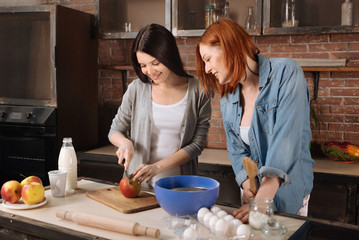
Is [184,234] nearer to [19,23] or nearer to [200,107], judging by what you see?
[200,107]

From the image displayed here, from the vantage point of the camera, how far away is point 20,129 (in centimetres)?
301

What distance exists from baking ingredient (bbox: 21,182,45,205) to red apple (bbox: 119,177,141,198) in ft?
0.99

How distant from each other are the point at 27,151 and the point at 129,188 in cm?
185

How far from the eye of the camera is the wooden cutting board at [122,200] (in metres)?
1.36

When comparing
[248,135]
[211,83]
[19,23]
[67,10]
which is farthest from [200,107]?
[19,23]

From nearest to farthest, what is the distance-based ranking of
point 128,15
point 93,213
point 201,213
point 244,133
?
point 201,213
point 93,213
point 244,133
point 128,15

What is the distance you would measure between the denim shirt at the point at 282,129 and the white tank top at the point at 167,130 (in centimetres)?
43

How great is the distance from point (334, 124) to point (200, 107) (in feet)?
4.54

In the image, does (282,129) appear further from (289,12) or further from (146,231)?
(289,12)

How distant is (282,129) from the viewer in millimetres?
1335

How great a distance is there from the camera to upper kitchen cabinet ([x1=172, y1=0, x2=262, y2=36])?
2926 mm

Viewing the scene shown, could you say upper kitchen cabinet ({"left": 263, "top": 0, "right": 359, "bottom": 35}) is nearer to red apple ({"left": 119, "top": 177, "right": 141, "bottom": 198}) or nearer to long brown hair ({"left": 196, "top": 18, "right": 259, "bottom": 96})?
long brown hair ({"left": 196, "top": 18, "right": 259, "bottom": 96})

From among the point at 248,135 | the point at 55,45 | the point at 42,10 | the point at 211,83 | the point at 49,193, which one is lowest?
the point at 49,193

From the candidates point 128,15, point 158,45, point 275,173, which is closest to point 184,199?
point 275,173
